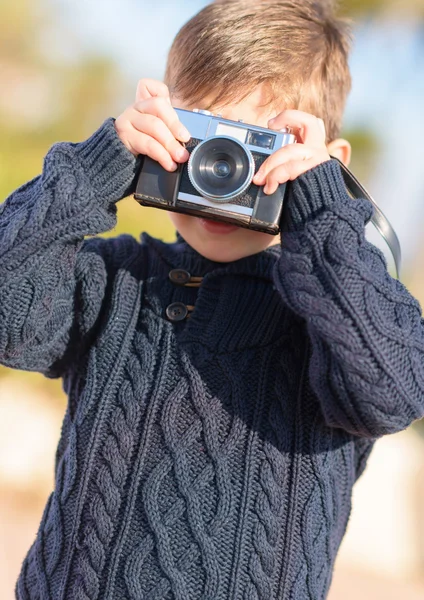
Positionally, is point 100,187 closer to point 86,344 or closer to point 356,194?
point 86,344

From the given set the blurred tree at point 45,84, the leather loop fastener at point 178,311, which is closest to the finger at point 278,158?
the leather loop fastener at point 178,311

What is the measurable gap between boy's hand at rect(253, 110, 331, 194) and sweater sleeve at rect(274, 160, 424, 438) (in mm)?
21

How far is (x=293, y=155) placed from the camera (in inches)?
35.9

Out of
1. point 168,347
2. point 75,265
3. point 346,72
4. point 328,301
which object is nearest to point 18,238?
point 75,265

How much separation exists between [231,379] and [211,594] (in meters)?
0.29

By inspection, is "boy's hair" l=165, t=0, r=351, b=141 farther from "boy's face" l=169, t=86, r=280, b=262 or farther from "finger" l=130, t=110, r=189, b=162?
"finger" l=130, t=110, r=189, b=162

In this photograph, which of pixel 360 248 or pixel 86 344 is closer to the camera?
pixel 360 248

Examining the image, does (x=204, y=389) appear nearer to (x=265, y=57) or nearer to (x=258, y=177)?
(x=258, y=177)

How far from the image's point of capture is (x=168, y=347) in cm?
96

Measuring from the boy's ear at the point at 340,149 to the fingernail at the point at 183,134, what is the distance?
326 millimetres

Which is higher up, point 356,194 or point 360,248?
point 356,194

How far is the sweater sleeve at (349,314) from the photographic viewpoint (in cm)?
82

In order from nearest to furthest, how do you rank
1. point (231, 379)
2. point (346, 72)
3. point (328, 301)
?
point (328, 301), point (231, 379), point (346, 72)

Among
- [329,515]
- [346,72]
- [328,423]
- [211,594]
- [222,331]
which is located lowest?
[211,594]
